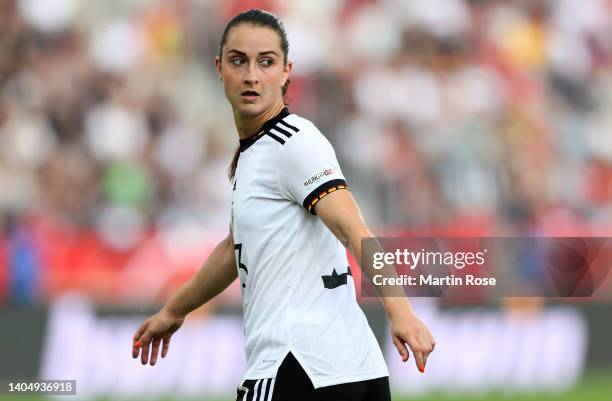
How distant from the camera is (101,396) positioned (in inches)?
368

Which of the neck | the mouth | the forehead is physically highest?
the forehead

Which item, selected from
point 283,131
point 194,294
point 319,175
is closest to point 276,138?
point 283,131

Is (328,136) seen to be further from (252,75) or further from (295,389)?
(295,389)

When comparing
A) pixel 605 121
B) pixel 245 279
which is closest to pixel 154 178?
pixel 605 121

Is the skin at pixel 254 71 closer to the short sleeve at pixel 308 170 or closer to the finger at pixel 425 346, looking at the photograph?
the short sleeve at pixel 308 170

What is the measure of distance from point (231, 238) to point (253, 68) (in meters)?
0.75

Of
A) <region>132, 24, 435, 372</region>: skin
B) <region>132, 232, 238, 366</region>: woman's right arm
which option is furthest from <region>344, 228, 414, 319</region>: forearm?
<region>132, 232, 238, 366</region>: woman's right arm

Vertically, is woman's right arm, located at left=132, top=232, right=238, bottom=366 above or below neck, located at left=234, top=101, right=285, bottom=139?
below

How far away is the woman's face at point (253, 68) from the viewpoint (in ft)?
13.1

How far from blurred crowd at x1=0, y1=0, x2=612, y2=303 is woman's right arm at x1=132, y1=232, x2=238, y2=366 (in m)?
5.29

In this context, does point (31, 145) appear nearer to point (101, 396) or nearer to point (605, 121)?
point (101, 396)

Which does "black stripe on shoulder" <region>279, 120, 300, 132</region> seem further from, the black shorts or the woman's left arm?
the black shorts

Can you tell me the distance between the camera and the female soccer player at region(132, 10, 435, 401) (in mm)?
3771

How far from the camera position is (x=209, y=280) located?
456 centimetres
